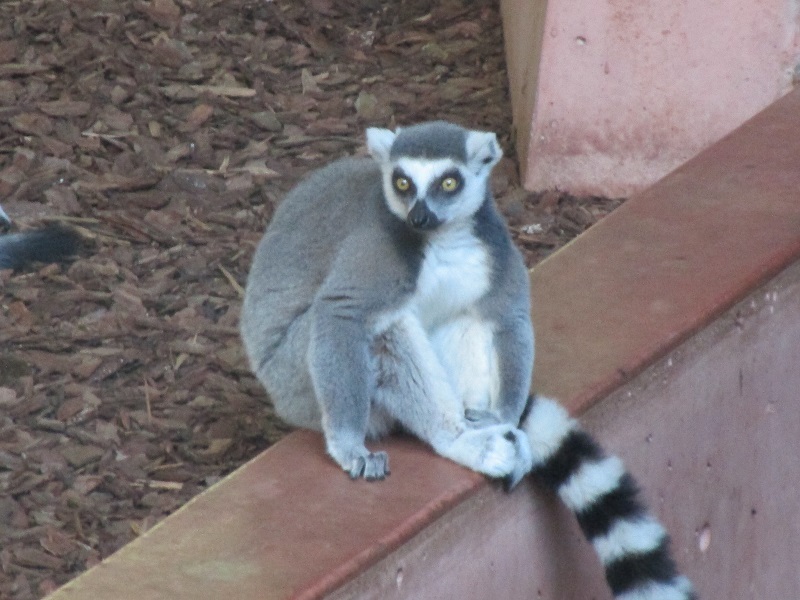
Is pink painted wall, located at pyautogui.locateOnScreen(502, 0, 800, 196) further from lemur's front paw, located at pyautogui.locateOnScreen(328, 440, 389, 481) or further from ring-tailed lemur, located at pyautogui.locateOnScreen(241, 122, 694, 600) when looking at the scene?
lemur's front paw, located at pyautogui.locateOnScreen(328, 440, 389, 481)

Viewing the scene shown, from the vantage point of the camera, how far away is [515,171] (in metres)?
6.01

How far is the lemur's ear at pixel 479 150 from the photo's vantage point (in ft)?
12.2

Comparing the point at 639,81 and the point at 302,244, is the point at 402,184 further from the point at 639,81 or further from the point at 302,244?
the point at 639,81

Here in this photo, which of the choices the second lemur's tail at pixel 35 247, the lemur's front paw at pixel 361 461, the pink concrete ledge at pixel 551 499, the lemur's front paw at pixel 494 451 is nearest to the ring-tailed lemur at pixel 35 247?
the second lemur's tail at pixel 35 247

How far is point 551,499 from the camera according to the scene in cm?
360

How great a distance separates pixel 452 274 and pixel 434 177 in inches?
10.4

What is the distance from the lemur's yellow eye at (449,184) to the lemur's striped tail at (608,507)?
0.62m

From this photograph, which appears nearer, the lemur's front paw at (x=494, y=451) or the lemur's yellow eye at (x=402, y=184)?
the lemur's front paw at (x=494, y=451)

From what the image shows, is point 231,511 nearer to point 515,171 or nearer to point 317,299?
point 317,299

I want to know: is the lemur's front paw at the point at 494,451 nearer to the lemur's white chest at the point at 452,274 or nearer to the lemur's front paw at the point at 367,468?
the lemur's front paw at the point at 367,468

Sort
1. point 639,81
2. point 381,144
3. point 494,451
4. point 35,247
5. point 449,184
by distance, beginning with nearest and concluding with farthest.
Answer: point 494,451 < point 449,184 < point 381,144 < point 35,247 < point 639,81

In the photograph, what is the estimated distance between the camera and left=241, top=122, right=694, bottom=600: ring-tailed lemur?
340 centimetres

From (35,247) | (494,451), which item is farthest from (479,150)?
(35,247)

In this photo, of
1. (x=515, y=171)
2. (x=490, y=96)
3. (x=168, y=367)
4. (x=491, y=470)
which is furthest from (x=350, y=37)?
(x=491, y=470)
